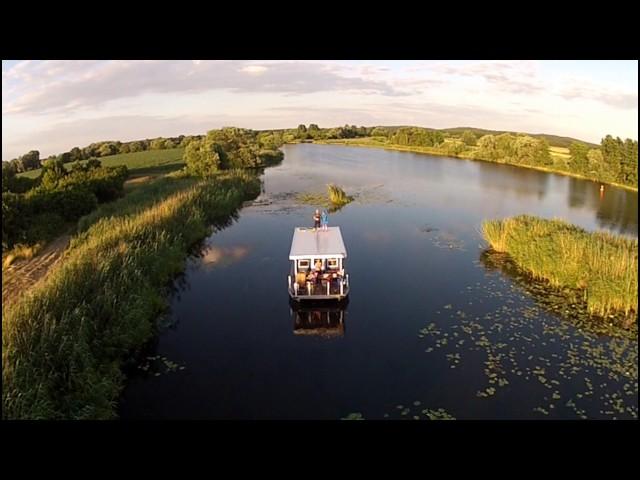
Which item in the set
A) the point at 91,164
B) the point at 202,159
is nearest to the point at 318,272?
the point at 91,164

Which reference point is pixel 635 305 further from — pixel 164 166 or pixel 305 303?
pixel 164 166

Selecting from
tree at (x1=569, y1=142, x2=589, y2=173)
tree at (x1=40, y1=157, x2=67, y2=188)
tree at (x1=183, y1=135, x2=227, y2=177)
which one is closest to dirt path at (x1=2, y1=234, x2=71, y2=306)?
tree at (x1=40, y1=157, x2=67, y2=188)

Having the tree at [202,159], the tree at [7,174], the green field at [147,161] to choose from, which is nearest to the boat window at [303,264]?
the tree at [7,174]

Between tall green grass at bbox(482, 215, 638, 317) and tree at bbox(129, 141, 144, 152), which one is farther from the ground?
tree at bbox(129, 141, 144, 152)

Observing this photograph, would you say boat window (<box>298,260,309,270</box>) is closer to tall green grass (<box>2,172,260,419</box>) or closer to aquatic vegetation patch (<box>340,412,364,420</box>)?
tall green grass (<box>2,172,260,419</box>)

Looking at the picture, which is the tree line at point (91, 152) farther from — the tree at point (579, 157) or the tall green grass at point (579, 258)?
the tree at point (579, 157)

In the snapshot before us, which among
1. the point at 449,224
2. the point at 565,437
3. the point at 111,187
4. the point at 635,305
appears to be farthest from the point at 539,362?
the point at 111,187
